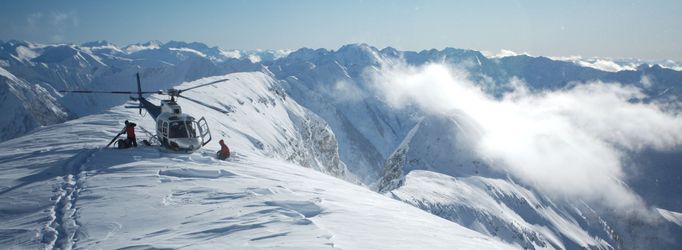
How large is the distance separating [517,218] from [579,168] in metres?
91.8

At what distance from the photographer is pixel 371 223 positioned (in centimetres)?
1264

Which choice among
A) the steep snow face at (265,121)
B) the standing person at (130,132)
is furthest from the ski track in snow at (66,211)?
the steep snow face at (265,121)

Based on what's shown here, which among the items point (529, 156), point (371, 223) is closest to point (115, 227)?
point (371, 223)

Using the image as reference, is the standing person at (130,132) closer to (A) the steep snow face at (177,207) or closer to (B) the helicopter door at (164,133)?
(A) the steep snow face at (177,207)

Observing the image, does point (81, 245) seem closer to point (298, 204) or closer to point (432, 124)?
point (298, 204)

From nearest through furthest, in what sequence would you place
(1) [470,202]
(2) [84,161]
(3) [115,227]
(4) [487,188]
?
1. (3) [115,227]
2. (2) [84,161]
3. (1) [470,202]
4. (4) [487,188]

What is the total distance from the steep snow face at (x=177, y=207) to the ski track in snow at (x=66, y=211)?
0.03 metres

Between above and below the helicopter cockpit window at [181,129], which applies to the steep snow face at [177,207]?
below

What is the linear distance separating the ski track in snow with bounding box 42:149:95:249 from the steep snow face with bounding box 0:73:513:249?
0.10ft

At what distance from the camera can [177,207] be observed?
A: 1277 centimetres

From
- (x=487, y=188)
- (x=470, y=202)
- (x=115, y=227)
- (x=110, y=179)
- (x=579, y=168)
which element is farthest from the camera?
(x=579, y=168)

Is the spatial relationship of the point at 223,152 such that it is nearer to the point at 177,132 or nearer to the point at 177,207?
the point at 177,132

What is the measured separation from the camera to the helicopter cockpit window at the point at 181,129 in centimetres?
2139

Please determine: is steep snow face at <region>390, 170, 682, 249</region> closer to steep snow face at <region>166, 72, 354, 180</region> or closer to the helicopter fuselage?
steep snow face at <region>166, 72, 354, 180</region>
